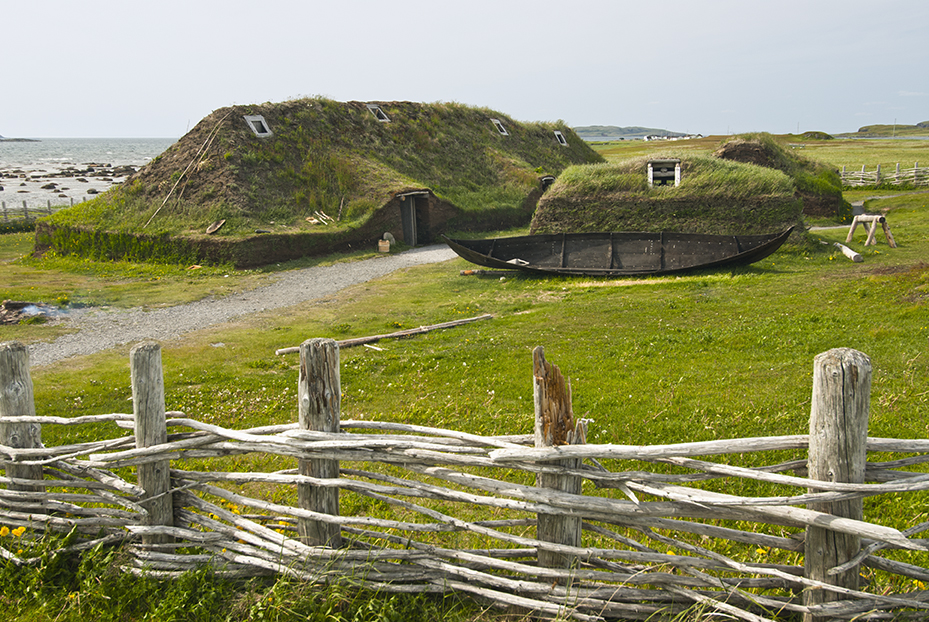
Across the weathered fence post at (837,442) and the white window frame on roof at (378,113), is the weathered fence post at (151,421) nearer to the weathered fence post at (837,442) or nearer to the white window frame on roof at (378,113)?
the weathered fence post at (837,442)

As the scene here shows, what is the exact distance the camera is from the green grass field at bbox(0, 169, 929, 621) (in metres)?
4.48

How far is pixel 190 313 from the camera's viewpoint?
56.0 ft

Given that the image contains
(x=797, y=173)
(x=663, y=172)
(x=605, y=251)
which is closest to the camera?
(x=605, y=251)

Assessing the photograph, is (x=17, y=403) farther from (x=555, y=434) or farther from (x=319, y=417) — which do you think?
(x=555, y=434)

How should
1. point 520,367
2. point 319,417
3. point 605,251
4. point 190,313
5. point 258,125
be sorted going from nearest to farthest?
point 319,417 < point 520,367 < point 190,313 < point 605,251 < point 258,125

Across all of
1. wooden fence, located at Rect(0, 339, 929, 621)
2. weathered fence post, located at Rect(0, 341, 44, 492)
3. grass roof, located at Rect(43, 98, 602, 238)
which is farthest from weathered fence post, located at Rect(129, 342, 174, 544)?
grass roof, located at Rect(43, 98, 602, 238)

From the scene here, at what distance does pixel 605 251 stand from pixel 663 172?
195 inches

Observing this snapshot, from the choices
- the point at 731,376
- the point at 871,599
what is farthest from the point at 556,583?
the point at 731,376

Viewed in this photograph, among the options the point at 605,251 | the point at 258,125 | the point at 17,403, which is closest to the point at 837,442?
the point at 17,403

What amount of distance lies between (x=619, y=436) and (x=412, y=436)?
3724 mm

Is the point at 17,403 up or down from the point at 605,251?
down

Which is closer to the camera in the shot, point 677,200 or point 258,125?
point 677,200

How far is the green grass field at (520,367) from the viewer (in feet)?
14.7

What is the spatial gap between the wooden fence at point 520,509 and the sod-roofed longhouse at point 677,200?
67.4 ft
